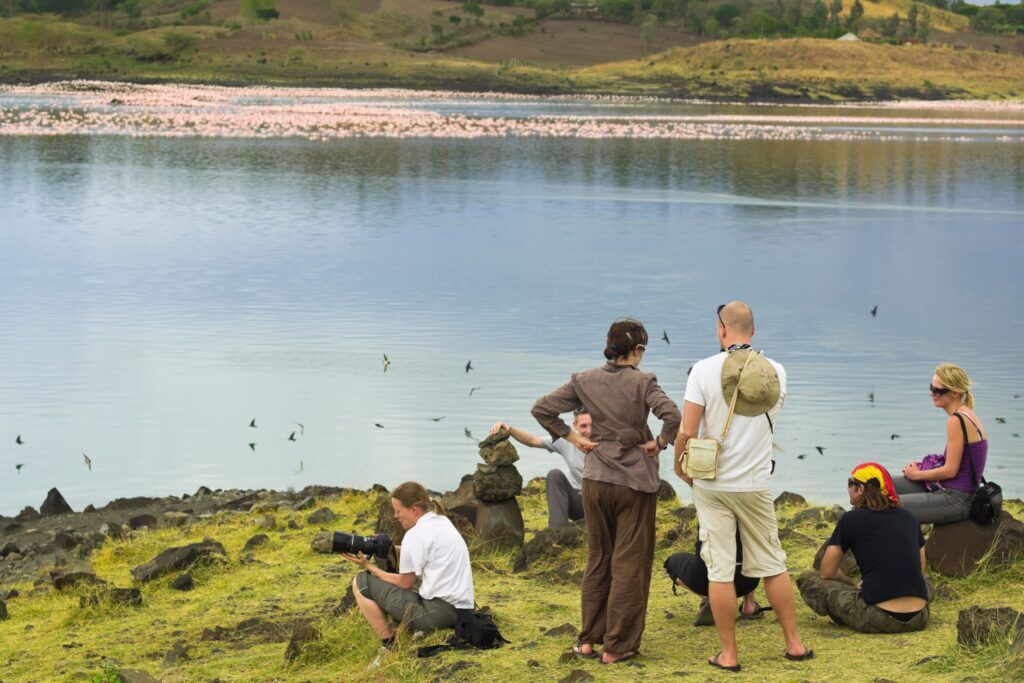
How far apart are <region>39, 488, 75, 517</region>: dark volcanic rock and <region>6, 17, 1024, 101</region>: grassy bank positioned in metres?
88.1

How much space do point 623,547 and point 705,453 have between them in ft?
2.13

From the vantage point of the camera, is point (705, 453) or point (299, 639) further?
point (299, 639)

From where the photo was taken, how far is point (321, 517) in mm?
9555

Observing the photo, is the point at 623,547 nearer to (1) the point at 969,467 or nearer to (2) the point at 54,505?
(1) the point at 969,467

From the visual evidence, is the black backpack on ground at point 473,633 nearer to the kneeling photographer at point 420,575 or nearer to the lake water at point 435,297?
the kneeling photographer at point 420,575

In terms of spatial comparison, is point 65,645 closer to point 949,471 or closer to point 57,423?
point 949,471

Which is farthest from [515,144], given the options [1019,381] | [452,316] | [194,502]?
[194,502]

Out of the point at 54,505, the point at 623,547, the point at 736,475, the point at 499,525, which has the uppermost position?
the point at 736,475

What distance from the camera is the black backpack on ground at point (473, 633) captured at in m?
6.32

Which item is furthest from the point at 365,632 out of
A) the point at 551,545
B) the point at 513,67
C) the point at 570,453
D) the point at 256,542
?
the point at 513,67

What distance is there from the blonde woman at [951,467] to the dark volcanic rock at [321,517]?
155 inches

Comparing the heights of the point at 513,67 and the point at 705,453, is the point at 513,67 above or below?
above

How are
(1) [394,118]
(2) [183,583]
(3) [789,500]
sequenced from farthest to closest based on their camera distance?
(1) [394,118] < (3) [789,500] < (2) [183,583]

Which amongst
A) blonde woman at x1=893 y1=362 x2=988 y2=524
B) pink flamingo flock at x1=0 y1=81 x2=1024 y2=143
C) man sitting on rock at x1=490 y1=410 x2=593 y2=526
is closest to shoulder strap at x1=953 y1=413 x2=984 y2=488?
blonde woman at x1=893 y1=362 x2=988 y2=524
